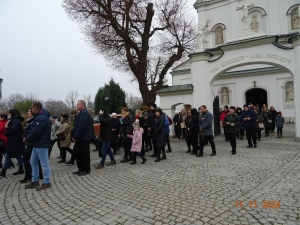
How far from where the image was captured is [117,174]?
6578 mm

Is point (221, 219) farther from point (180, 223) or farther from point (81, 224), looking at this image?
point (81, 224)

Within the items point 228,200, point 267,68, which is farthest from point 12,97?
point 228,200

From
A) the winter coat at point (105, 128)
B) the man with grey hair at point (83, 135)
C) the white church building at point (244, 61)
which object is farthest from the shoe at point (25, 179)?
the white church building at point (244, 61)

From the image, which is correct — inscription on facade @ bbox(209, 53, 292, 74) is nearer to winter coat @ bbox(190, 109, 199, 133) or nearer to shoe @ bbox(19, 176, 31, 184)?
winter coat @ bbox(190, 109, 199, 133)

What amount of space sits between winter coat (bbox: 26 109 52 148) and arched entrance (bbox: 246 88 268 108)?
2229 cm

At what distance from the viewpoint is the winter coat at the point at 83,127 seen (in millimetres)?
6448

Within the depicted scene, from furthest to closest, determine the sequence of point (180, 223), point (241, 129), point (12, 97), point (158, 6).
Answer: point (12, 97) → point (158, 6) → point (241, 129) → point (180, 223)

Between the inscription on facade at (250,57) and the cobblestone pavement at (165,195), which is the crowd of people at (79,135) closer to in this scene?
the cobblestone pavement at (165,195)

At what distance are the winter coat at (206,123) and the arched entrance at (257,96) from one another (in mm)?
17260

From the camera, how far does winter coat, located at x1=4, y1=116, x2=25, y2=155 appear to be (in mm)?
6586

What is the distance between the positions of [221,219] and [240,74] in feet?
73.0

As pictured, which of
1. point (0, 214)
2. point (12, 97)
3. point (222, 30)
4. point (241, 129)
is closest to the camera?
point (0, 214)

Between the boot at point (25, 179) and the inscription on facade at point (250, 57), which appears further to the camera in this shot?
the inscription on facade at point (250, 57)

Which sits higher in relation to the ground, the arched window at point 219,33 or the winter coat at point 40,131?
the arched window at point 219,33
